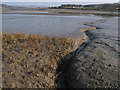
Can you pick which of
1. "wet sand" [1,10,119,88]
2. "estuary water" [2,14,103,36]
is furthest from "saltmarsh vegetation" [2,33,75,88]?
"estuary water" [2,14,103,36]

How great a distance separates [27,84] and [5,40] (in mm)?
3563

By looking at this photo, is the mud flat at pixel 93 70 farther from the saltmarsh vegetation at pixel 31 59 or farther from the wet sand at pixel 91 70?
the saltmarsh vegetation at pixel 31 59

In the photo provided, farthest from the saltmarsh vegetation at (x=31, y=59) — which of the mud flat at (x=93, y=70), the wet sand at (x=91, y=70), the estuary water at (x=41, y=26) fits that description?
the estuary water at (x=41, y=26)

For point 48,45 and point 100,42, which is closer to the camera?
point 48,45

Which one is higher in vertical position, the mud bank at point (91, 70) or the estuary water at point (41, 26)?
the estuary water at point (41, 26)

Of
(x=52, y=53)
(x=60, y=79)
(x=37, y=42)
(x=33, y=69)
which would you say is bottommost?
(x=60, y=79)

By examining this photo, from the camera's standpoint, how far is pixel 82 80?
5742 mm

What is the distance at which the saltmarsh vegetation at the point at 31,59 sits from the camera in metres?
5.52

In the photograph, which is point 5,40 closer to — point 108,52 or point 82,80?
point 82,80

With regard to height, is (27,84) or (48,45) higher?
(48,45)

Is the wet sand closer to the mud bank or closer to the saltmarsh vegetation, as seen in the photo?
the mud bank

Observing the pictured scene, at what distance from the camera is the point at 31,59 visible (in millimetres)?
6777

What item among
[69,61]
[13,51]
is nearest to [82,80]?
[69,61]

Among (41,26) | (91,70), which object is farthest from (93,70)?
(41,26)
